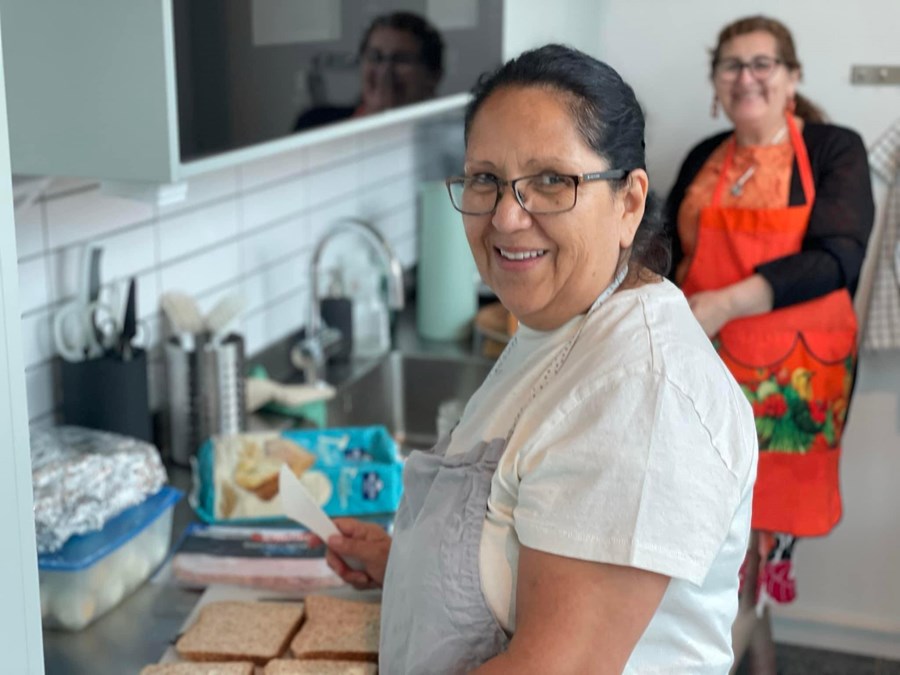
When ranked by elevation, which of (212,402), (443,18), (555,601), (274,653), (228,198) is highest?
(443,18)

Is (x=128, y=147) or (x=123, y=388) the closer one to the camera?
(x=128, y=147)

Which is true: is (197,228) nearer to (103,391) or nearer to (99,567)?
(103,391)

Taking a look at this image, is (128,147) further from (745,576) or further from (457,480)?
(745,576)

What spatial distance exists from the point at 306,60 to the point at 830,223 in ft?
3.83

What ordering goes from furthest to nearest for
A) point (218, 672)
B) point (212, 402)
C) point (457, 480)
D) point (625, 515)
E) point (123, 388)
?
point (212, 402), point (123, 388), point (218, 672), point (457, 480), point (625, 515)

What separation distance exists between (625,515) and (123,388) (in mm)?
985

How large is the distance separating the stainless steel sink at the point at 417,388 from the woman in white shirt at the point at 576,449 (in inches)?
51.1

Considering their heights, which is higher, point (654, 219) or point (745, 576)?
point (654, 219)

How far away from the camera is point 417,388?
2514 mm

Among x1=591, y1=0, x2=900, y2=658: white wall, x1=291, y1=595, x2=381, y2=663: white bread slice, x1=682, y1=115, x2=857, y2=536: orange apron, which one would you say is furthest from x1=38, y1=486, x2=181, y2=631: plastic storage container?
x1=591, y1=0, x2=900, y2=658: white wall

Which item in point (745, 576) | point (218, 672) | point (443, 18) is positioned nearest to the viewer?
point (218, 672)

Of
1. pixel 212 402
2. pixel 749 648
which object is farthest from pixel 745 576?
pixel 212 402

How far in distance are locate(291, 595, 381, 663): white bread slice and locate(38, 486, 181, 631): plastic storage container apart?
0.24m

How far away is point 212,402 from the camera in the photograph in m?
1.85
